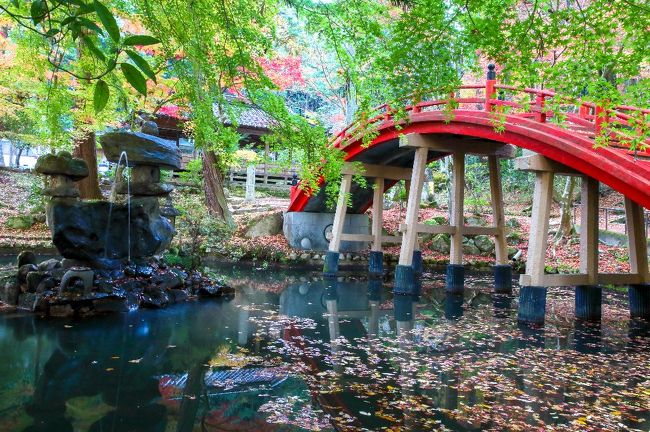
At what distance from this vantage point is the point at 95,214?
862cm

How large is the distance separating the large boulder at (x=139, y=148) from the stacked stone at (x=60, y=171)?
574mm

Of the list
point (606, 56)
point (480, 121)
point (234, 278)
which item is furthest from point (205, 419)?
point (234, 278)

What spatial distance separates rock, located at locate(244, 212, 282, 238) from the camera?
16969 mm

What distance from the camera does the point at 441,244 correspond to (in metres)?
16.4

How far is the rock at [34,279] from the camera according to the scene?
25.1 ft

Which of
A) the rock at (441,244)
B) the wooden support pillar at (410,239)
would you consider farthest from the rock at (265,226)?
the wooden support pillar at (410,239)

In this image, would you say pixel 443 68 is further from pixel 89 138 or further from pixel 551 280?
pixel 89 138

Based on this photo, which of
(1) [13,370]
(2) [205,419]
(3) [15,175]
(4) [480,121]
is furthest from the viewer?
(3) [15,175]

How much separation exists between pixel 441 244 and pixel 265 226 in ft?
18.3

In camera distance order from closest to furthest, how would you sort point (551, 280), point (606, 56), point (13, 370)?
point (606, 56), point (13, 370), point (551, 280)

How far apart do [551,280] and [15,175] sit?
810 inches

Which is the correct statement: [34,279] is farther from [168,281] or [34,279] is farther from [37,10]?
[37,10]

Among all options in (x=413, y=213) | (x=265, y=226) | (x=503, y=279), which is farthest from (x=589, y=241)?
(x=265, y=226)

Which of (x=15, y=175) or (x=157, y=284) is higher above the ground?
(x=15, y=175)
